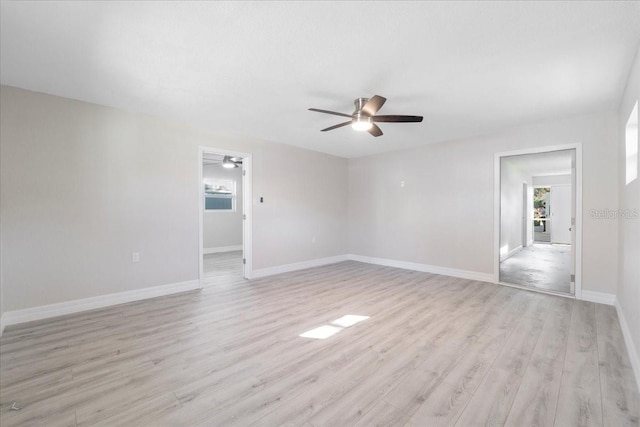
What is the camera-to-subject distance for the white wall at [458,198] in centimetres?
350

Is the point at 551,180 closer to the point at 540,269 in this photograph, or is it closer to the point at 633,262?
the point at 540,269

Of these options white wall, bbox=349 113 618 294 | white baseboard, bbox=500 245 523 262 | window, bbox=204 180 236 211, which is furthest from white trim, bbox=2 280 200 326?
white baseboard, bbox=500 245 523 262

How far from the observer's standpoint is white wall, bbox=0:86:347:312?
2861 mm

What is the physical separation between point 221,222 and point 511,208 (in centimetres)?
801

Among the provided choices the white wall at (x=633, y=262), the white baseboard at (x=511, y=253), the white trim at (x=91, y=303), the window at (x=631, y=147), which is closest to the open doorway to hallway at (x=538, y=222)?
the white baseboard at (x=511, y=253)

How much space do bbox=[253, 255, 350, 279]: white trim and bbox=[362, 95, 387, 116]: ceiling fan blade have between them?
10.9ft

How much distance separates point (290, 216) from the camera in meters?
5.43

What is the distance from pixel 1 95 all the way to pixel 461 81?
4722mm

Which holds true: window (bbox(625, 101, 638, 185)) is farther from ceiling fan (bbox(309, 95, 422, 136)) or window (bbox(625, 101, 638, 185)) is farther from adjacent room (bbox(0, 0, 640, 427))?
ceiling fan (bbox(309, 95, 422, 136))

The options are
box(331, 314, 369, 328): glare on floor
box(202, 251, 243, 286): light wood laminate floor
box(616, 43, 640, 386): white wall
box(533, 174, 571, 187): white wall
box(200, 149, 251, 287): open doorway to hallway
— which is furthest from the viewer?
box(533, 174, 571, 187): white wall

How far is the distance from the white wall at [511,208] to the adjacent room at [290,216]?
148 centimetres

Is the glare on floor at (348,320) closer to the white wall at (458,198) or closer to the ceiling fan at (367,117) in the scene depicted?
the ceiling fan at (367,117)

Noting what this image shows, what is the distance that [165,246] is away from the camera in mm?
3838

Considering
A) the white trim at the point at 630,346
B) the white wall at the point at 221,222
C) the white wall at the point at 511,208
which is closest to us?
the white trim at the point at 630,346
